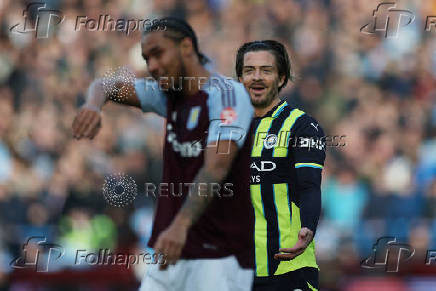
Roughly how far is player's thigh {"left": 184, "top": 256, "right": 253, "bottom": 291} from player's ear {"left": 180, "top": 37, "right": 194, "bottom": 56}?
45.2 inches

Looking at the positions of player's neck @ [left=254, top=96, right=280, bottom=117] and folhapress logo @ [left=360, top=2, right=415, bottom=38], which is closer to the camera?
player's neck @ [left=254, top=96, right=280, bottom=117]

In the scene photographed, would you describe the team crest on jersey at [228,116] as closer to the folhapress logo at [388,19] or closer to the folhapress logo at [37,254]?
the folhapress logo at [37,254]

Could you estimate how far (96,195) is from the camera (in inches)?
447

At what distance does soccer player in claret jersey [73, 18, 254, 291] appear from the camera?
4.89 m

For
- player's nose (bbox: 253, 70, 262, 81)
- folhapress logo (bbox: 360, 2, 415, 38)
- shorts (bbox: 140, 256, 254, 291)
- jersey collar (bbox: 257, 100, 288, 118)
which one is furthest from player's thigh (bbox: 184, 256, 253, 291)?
folhapress logo (bbox: 360, 2, 415, 38)

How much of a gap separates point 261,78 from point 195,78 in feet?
3.42

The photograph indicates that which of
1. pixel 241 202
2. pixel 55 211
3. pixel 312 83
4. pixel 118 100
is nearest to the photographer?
pixel 241 202

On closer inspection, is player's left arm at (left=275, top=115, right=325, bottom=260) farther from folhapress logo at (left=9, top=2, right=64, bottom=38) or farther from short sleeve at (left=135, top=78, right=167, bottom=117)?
folhapress logo at (left=9, top=2, right=64, bottom=38)

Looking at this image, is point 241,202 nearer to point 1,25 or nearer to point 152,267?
point 152,267

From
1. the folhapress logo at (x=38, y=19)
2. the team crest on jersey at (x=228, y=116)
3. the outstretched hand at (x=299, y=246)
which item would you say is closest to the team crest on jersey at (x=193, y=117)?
the team crest on jersey at (x=228, y=116)

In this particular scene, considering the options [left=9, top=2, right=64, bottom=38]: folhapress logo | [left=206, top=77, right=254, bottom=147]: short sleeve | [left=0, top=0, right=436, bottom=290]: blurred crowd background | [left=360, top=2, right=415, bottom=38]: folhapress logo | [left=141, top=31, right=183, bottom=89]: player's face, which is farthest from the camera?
[left=9, top=2, right=64, bottom=38]: folhapress logo

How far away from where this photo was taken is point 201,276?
493 cm

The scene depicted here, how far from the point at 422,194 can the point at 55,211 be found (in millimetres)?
4512

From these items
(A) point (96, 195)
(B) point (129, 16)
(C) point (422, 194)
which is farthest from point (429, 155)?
(B) point (129, 16)
